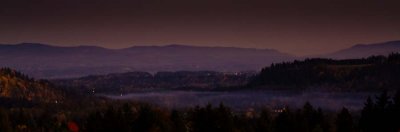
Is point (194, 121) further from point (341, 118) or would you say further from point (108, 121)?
point (341, 118)

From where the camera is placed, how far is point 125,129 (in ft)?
267

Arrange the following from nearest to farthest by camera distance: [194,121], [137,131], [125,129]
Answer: [194,121] → [125,129] → [137,131]

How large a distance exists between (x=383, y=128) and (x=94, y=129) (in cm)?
4316

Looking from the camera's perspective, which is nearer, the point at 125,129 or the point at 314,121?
the point at 125,129

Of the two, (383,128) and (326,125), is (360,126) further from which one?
(326,125)

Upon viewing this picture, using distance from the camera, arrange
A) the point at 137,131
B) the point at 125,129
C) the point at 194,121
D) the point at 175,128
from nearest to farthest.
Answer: the point at 194,121, the point at 125,129, the point at 137,131, the point at 175,128

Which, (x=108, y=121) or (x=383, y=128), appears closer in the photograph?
(x=108, y=121)

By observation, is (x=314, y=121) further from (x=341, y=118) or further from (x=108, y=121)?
(x=108, y=121)

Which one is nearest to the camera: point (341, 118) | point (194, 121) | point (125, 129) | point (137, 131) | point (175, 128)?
point (194, 121)

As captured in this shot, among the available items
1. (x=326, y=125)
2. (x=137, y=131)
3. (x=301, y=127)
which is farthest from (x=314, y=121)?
(x=137, y=131)

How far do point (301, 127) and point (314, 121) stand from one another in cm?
3784

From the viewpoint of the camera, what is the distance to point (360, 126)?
102875 mm

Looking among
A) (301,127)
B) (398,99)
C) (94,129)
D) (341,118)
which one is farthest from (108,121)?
(398,99)

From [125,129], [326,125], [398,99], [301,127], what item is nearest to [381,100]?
[398,99]
